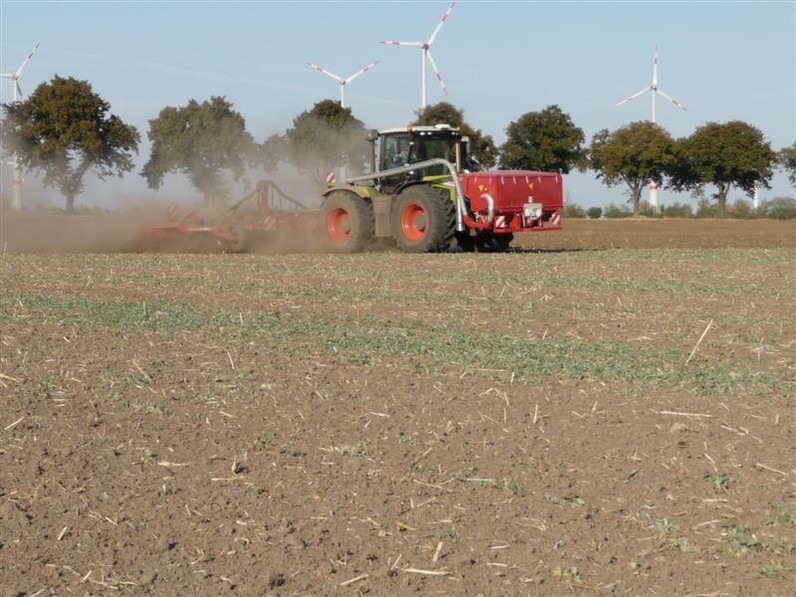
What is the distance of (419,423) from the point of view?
6.71 metres

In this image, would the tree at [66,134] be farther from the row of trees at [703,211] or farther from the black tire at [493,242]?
the black tire at [493,242]

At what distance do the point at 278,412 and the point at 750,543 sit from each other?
2.78 metres

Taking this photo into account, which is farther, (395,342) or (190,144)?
(190,144)

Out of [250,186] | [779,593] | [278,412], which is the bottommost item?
[779,593]

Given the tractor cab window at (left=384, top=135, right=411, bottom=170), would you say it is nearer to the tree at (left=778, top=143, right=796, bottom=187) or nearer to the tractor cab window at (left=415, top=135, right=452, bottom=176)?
the tractor cab window at (left=415, top=135, right=452, bottom=176)

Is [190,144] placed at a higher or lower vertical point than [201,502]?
higher

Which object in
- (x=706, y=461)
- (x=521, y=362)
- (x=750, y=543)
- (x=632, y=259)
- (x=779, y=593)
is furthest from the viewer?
(x=632, y=259)

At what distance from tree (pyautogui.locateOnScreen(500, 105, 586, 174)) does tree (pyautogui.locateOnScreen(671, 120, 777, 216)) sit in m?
7.69

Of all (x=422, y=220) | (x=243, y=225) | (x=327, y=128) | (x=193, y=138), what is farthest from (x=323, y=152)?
(x=193, y=138)

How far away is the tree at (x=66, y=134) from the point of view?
5734cm

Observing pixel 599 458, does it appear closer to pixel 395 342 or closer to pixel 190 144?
pixel 395 342

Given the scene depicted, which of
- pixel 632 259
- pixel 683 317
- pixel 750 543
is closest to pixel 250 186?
pixel 632 259

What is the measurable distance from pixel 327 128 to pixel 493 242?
1039 inches

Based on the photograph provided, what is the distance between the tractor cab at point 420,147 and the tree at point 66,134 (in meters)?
37.4
